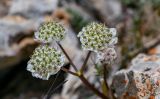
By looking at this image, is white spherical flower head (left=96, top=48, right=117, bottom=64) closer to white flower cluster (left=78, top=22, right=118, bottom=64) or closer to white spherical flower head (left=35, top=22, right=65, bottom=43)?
white flower cluster (left=78, top=22, right=118, bottom=64)

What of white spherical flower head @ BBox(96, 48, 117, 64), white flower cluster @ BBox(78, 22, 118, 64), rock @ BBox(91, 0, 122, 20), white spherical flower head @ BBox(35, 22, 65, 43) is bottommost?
rock @ BBox(91, 0, 122, 20)

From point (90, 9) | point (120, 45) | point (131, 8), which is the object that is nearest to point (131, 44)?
point (120, 45)

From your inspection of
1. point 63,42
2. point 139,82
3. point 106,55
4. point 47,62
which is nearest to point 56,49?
point 47,62

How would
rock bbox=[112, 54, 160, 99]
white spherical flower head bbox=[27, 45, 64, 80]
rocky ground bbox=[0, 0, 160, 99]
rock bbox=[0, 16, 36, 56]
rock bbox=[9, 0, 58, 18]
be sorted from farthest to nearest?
rock bbox=[9, 0, 58, 18]
rock bbox=[0, 16, 36, 56]
rocky ground bbox=[0, 0, 160, 99]
rock bbox=[112, 54, 160, 99]
white spherical flower head bbox=[27, 45, 64, 80]

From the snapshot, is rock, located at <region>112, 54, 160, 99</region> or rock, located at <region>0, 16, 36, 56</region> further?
rock, located at <region>0, 16, 36, 56</region>

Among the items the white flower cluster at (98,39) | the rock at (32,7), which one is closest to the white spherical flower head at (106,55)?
the white flower cluster at (98,39)

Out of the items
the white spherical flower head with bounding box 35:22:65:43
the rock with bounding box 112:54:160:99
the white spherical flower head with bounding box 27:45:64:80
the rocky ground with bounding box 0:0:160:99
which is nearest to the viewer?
the white spherical flower head with bounding box 27:45:64:80

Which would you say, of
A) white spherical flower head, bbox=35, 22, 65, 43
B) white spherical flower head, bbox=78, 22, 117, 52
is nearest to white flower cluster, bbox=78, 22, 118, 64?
white spherical flower head, bbox=78, 22, 117, 52

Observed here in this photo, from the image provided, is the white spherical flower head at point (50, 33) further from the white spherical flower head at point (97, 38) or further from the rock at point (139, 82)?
the rock at point (139, 82)
